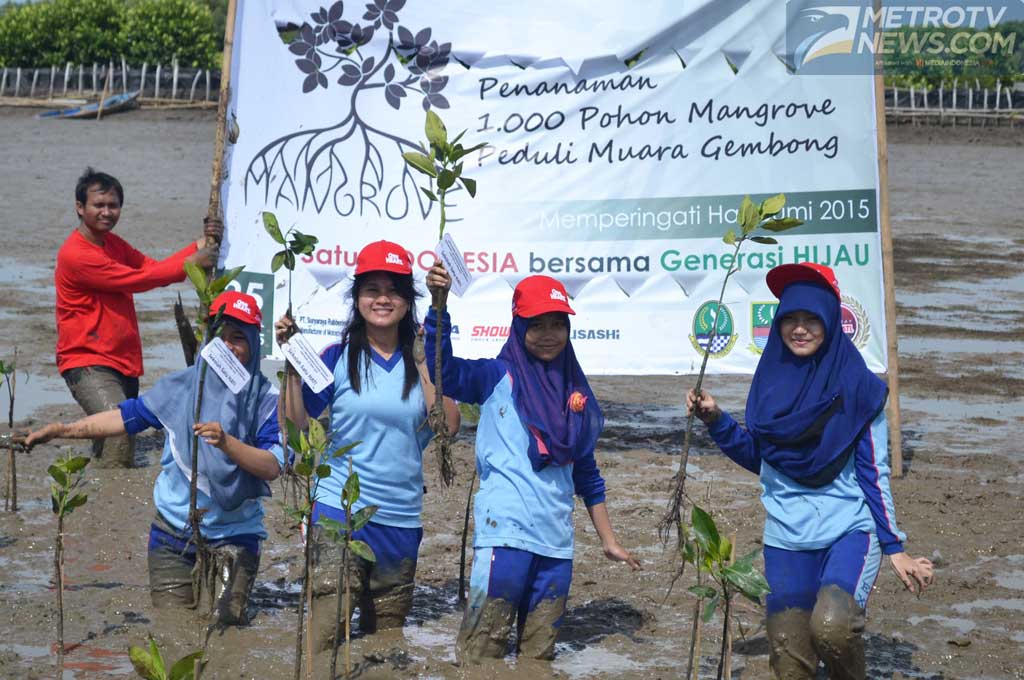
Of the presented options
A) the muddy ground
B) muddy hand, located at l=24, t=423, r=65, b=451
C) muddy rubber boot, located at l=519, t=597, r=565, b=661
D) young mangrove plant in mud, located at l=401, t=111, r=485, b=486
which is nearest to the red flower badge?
young mangrove plant in mud, located at l=401, t=111, r=485, b=486

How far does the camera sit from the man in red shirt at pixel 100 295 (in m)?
7.49

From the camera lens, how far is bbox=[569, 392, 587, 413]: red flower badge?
4926mm

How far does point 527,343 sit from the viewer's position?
496 centimetres

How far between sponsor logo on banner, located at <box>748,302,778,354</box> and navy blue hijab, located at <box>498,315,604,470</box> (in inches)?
123

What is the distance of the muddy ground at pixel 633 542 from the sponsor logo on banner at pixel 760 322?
85cm

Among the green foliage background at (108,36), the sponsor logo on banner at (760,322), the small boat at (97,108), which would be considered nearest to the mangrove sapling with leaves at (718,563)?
the sponsor logo on banner at (760,322)

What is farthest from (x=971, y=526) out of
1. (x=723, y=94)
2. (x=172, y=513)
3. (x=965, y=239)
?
(x=965, y=239)

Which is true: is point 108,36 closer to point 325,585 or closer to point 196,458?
point 325,585

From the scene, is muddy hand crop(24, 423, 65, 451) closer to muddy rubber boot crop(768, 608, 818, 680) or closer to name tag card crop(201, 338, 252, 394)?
name tag card crop(201, 338, 252, 394)

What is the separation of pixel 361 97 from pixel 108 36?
42802 millimetres

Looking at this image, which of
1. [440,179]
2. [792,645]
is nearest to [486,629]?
[792,645]

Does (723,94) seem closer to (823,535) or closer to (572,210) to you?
(572,210)

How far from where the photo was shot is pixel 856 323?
7.93m

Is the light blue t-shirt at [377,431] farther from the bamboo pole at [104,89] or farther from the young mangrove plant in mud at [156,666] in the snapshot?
the bamboo pole at [104,89]
